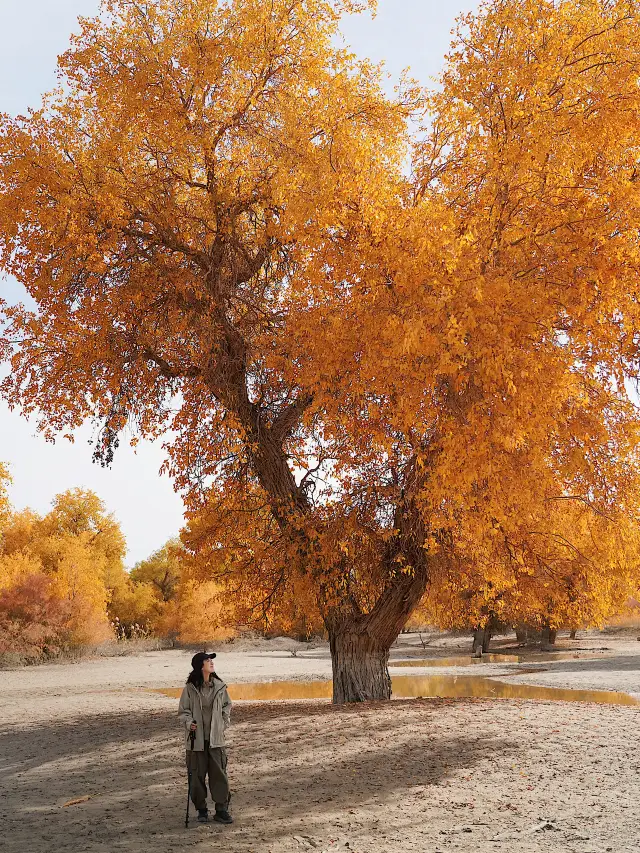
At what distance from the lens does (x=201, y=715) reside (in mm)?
7738

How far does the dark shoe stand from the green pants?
8 centimetres

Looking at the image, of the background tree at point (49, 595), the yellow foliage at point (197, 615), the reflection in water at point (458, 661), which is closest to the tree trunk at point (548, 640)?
the reflection in water at point (458, 661)

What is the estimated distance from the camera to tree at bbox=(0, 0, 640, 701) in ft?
28.5

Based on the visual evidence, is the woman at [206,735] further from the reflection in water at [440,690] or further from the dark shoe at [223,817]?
the reflection in water at [440,690]

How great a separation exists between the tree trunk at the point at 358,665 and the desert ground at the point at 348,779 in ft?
2.66

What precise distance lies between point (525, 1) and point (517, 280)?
3.74 m

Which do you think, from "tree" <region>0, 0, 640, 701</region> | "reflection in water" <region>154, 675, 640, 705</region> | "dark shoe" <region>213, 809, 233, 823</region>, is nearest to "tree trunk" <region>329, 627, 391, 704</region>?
"tree" <region>0, 0, 640, 701</region>

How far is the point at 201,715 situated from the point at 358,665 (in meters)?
7.57

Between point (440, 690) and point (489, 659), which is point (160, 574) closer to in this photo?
point (489, 659)

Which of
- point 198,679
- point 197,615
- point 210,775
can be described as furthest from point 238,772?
point 197,615

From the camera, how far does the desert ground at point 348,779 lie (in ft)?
22.2

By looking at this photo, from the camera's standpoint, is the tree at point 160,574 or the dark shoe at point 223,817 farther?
the tree at point 160,574

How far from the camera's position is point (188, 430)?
14.7 meters

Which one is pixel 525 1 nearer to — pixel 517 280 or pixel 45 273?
pixel 517 280
